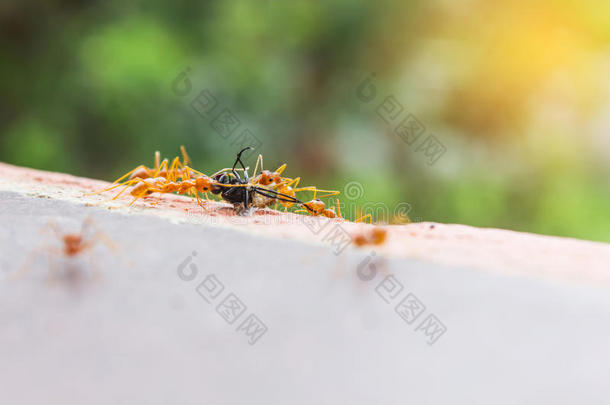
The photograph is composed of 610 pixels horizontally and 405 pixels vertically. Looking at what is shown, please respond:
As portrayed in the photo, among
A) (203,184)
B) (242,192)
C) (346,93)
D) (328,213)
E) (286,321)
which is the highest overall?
(346,93)

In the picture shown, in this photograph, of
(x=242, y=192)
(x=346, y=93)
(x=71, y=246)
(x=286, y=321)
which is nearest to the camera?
(x=286, y=321)

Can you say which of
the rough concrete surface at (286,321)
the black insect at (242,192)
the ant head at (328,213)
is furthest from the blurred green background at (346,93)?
the rough concrete surface at (286,321)

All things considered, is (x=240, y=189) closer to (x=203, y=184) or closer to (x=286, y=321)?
(x=203, y=184)

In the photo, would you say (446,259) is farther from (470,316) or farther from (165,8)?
(165,8)

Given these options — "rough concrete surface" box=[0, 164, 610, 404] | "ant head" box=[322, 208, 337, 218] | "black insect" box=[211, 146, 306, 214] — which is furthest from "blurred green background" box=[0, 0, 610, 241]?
"rough concrete surface" box=[0, 164, 610, 404]

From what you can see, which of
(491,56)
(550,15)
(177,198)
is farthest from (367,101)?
(177,198)

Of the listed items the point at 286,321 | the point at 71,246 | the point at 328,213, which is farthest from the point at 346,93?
the point at 286,321

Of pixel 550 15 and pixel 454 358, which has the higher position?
pixel 550 15
